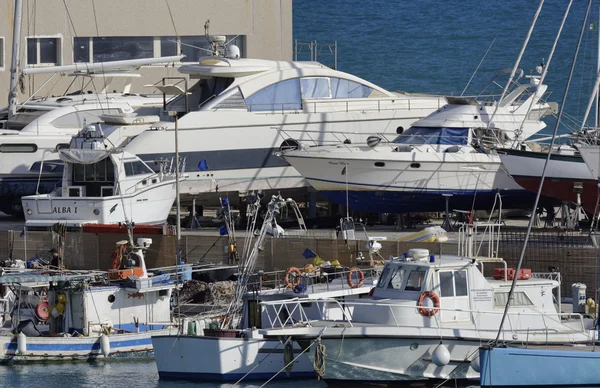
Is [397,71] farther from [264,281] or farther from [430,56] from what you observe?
[264,281]

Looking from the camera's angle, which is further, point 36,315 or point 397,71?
point 397,71

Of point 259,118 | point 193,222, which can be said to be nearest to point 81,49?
point 259,118

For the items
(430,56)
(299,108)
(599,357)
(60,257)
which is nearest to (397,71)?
(430,56)

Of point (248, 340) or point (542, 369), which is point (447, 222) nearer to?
point (248, 340)

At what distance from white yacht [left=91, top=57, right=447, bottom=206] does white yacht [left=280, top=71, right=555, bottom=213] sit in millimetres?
1281

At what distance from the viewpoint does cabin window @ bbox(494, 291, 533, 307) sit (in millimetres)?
23766

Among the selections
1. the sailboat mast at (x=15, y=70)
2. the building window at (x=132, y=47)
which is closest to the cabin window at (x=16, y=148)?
the sailboat mast at (x=15, y=70)

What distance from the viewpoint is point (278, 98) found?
35719mm

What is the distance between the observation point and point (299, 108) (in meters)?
35.9

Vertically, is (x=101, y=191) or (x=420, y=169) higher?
(x=420, y=169)

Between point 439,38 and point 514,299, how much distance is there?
183 feet

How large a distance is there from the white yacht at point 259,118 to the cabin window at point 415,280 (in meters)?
11.1

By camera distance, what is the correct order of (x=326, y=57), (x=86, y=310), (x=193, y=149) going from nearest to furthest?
(x=86, y=310), (x=193, y=149), (x=326, y=57)

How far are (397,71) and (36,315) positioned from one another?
49.8 m
